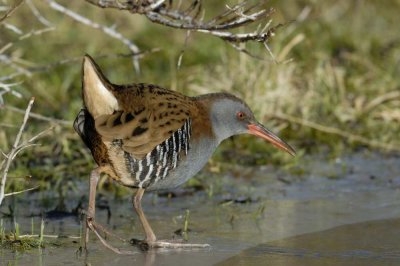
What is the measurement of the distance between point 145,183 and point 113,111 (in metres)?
0.48

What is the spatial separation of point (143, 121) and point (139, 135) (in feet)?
0.39

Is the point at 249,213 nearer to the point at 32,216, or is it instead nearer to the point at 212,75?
the point at 32,216

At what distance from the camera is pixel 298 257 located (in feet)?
18.5

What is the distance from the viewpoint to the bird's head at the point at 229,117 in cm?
646

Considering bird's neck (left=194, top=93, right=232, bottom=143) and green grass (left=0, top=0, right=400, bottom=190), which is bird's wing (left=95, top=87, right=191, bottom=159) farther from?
green grass (left=0, top=0, right=400, bottom=190)

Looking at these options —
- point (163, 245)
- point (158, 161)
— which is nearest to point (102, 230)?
point (163, 245)

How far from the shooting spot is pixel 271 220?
Result: 266 inches

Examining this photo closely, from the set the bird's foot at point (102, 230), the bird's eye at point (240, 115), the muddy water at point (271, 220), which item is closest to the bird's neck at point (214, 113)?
the bird's eye at point (240, 115)

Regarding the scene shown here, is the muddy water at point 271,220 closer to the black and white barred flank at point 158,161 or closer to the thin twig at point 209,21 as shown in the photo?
the black and white barred flank at point 158,161

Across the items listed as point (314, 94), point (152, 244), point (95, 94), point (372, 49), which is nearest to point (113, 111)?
point (95, 94)

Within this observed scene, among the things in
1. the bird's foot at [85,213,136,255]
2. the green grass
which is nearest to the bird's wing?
the bird's foot at [85,213,136,255]

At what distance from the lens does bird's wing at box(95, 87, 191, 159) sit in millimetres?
5738

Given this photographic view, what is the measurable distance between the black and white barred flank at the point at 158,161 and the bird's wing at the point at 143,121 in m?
0.04

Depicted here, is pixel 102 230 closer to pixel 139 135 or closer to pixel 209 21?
pixel 139 135
